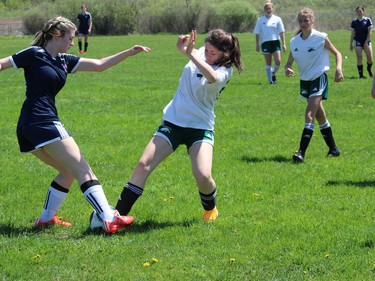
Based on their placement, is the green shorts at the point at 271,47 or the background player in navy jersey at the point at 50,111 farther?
the green shorts at the point at 271,47

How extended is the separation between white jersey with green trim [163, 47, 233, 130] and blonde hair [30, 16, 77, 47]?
119 centimetres

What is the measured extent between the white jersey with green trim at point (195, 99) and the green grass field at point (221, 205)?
37.7 inches

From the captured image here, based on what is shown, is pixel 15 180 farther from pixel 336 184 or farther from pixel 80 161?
pixel 336 184

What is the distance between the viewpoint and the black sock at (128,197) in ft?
22.1

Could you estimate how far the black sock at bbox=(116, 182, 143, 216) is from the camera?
22.1 ft

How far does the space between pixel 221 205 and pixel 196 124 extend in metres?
1.19

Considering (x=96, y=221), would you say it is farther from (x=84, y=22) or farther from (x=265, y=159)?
(x=84, y=22)

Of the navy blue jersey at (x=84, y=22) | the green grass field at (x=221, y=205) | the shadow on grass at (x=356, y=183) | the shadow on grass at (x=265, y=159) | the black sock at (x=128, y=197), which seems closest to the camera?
the green grass field at (x=221, y=205)

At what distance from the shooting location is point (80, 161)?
647cm

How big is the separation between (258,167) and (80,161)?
3591mm

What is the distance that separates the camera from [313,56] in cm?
1010

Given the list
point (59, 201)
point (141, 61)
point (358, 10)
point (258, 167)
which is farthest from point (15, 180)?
point (141, 61)

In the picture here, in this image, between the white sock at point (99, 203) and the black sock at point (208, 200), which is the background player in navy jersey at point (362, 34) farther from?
the white sock at point (99, 203)

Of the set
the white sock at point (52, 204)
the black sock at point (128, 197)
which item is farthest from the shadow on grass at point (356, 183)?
the white sock at point (52, 204)
